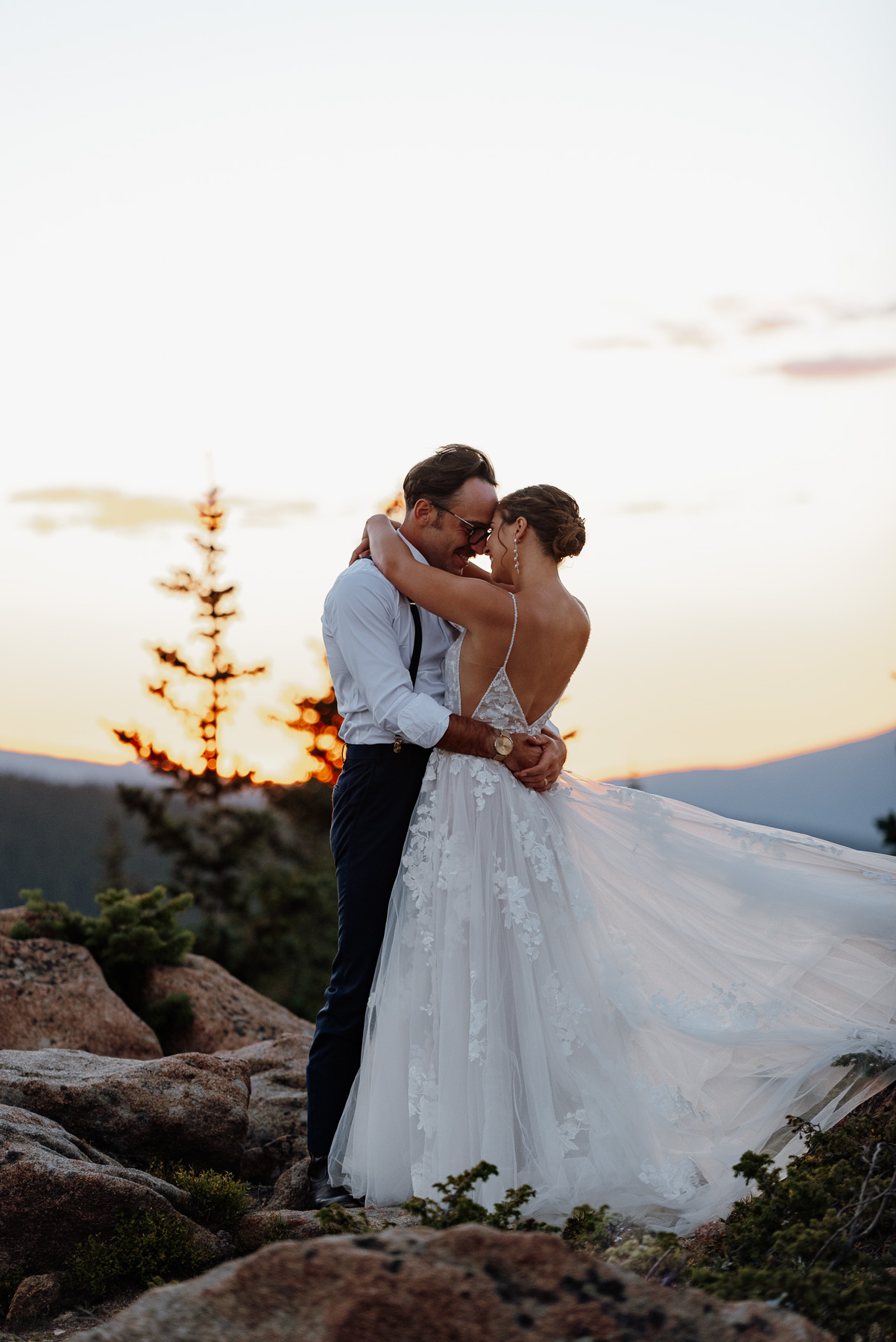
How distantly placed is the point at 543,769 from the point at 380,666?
83 centimetres

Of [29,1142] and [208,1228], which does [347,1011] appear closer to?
[208,1228]

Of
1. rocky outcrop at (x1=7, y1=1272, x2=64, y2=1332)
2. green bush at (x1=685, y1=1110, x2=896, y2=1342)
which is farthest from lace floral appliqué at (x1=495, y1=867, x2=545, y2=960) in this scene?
rocky outcrop at (x1=7, y1=1272, x2=64, y2=1332)

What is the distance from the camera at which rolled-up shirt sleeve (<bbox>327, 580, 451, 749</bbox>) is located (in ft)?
13.8

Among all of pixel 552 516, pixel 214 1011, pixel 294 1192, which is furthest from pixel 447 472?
pixel 214 1011

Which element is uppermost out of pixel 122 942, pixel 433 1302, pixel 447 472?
pixel 447 472

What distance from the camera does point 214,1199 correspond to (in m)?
4.02

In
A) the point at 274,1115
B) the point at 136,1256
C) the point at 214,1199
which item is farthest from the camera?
the point at 274,1115

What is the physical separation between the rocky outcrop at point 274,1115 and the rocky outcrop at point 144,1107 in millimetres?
487

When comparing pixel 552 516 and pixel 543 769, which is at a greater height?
pixel 552 516

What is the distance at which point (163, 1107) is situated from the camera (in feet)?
14.2

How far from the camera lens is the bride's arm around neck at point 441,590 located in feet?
13.6

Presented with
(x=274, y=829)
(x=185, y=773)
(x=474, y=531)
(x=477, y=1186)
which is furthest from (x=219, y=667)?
(x=477, y=1186)

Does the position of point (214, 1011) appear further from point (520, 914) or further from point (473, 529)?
point (473, 529)

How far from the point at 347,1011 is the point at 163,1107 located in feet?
2.85
